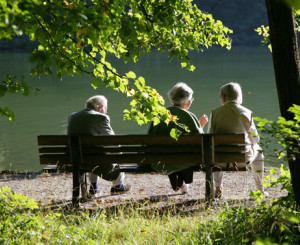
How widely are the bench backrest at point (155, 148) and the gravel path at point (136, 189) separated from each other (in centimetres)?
41

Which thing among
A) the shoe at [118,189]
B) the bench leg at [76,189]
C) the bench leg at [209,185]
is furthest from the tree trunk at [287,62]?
the shoe at [118,189]

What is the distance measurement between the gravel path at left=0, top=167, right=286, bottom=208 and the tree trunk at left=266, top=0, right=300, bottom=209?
188cm

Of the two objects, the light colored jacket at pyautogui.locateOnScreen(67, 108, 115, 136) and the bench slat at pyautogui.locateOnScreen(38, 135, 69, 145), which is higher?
the light colored jacket at pyautogui.locateOnScreen(67, 108, 115, 136)

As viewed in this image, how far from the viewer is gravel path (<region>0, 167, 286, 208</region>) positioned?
5.76 m

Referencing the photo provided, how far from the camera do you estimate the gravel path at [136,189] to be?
5.76 metres

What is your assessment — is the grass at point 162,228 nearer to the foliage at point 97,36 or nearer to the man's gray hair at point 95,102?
the foliage at point 97,36

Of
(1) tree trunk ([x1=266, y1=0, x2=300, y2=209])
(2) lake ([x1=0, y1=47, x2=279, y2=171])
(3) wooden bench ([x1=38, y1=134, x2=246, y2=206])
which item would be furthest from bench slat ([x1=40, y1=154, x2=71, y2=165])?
(1) tree trunk ([x1=266, y1=0, x2=300, y2=209])

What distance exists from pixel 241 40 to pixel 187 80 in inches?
1795

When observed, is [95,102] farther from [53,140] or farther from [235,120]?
[235,120]

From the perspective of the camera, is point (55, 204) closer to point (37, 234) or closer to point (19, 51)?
point (37, 234)

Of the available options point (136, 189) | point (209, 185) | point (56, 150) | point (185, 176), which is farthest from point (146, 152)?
point (136, 189)

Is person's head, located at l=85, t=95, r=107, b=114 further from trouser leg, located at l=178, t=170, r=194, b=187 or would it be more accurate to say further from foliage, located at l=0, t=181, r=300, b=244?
foliage, located at l=0, t=181, r=300, b=244

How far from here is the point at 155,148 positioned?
538 centimetres

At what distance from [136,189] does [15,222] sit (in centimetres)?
318
